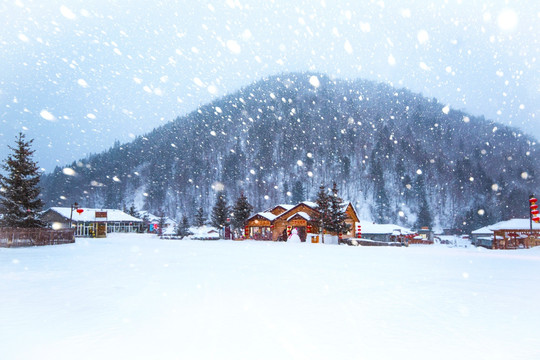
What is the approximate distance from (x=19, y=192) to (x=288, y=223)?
34.9 metres

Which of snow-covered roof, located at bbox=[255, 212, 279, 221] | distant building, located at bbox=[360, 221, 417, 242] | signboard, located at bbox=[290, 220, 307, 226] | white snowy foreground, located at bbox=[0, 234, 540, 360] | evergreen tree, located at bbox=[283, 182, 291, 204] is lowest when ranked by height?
distant building, located at bbox=[360, 221, 417, 242]

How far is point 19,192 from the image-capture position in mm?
35750

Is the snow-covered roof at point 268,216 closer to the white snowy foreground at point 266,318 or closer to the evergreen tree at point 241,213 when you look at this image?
the evergreen tree at point 241,213

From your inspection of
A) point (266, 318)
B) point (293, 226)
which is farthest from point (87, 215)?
point (266, 318)

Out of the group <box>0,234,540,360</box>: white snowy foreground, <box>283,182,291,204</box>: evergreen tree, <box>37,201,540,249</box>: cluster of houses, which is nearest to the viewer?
<box>0,234,540,360</box>: white snowy foreground

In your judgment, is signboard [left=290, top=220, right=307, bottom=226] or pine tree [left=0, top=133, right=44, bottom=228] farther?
signboard [left=290, top=220, right=307, bottom=226]

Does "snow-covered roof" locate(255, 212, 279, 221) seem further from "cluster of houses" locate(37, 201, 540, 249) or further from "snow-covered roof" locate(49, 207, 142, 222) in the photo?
"snow-covered roof" locate(49, 207, 142, 222)

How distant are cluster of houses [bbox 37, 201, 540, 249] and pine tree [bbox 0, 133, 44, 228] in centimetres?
2249

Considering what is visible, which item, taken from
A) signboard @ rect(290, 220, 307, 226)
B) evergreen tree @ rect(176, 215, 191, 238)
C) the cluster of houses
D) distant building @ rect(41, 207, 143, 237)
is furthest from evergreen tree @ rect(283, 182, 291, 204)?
signboard @ rect(290, 220, 307, 226)

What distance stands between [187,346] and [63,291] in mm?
6305

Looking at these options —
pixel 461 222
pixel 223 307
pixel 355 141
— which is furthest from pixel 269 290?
pixel 355 141

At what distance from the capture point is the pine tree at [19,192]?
117ft

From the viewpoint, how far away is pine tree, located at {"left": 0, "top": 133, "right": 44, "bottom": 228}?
35625 millimetres

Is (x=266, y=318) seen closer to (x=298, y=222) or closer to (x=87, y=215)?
(x=298, y=222)
